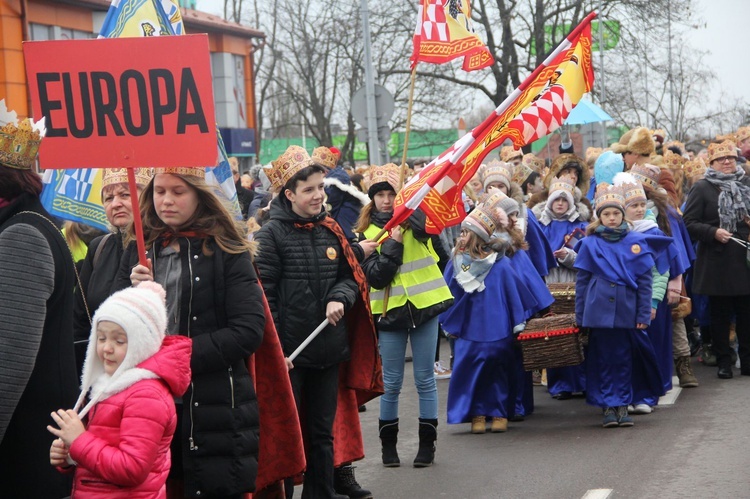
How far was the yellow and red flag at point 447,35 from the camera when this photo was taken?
35.5ft

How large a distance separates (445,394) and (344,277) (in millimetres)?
4691

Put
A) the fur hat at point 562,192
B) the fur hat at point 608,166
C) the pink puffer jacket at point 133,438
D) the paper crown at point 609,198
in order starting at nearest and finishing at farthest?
the pink puffer jacket at point 133,438
the paper crown at point 609,198
the fur hat at point 562,192
the fur hat at point 608,166

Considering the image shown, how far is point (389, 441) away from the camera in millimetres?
8148

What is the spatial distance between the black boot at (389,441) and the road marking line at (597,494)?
1.55 meters

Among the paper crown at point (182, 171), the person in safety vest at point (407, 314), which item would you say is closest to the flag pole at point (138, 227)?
the paper crown at point (182, 171)

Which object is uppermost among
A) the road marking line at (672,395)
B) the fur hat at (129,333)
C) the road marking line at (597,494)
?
the fur hat at (129,333)

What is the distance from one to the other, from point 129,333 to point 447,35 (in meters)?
7.39

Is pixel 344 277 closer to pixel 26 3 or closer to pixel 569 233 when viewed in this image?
pixel 569 233

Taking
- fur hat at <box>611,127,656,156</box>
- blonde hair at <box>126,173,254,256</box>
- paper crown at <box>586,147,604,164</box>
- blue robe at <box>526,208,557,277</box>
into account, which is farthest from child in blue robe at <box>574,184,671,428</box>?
paper crown at <box>586,147,604,164</box>

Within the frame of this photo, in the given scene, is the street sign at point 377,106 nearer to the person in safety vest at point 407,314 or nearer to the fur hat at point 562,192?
the fur hat at point 562,192

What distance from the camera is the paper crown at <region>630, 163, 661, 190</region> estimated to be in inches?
438

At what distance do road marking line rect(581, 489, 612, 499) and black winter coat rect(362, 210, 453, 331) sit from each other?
5.36 ft

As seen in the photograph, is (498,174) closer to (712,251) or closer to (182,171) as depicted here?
(712,251)

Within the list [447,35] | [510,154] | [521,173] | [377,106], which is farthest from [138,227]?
[377,106]
